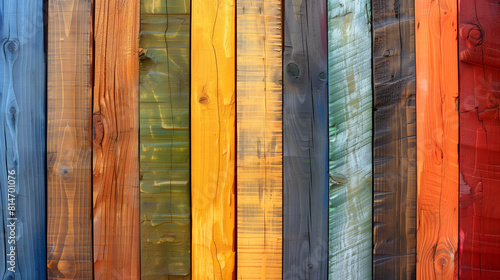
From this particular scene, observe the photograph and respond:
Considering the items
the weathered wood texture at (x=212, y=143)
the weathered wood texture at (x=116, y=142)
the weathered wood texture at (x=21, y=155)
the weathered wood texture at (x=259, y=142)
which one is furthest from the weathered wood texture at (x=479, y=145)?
the weathered wood texture at (x=21, y=155)

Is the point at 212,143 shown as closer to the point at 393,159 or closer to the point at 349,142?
the point at 349,142

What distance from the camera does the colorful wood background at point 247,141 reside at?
1.31 metres

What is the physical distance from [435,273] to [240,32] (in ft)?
4.13

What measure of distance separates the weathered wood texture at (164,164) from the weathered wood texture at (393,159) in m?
0.77

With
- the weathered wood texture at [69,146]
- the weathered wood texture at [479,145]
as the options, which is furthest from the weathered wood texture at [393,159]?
the weathered wood texture at [69,146]

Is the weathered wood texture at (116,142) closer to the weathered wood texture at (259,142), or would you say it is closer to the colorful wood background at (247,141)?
the colorful wood background at (247,141)

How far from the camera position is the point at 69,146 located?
1309 millimetres

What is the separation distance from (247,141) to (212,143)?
140 mm

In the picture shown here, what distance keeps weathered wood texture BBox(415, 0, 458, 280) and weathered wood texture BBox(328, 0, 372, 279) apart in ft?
0.69

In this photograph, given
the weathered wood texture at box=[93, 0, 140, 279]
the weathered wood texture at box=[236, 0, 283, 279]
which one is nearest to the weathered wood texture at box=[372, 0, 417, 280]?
the weathered wood texture at box=[236, 0, 283, 279]

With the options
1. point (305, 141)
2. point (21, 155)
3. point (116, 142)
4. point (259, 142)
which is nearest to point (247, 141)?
point (259, 142)

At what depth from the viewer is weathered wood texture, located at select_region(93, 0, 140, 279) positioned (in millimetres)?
1307

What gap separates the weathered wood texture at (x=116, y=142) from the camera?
1.31 meters

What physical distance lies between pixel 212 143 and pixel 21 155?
2.50 ft
